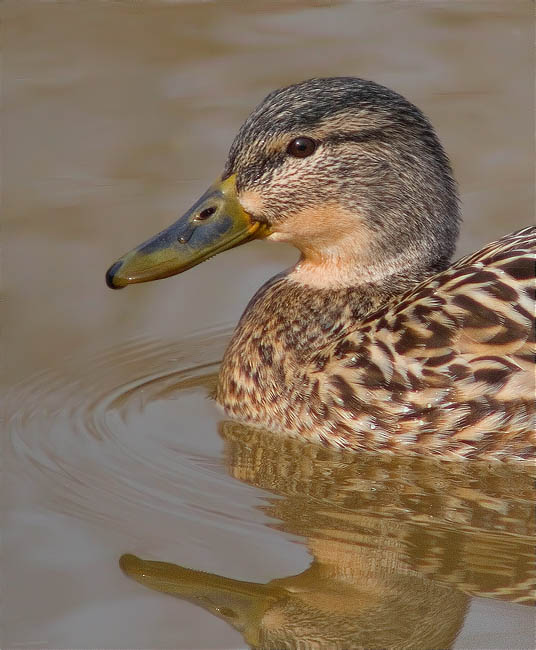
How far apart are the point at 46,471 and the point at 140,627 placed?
4.25 ft

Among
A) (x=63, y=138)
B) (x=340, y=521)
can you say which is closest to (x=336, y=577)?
(x=340, y=521)

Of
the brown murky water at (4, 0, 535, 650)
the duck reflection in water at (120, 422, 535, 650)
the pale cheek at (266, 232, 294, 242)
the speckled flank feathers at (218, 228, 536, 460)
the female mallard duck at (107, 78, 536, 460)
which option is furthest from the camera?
the pale cheek at (266, 232, 294, 242)

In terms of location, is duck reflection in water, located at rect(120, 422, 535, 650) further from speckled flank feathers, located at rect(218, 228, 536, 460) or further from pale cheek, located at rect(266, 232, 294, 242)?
pale cheek, located at rect(266, 232, 294, 242)

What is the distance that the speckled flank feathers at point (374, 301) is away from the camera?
231 inches

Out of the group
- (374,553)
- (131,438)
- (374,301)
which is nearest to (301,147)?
(374,301)

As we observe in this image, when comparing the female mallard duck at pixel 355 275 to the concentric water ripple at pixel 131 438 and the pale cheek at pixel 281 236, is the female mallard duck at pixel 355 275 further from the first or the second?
the concentric water ripple at pixel 131 438

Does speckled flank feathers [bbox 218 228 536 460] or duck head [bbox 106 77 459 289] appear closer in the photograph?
speckled flank feathers [bbox 218 228 536 460]

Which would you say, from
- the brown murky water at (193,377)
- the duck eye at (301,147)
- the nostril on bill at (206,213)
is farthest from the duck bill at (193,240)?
the brown murky water at (193,377)

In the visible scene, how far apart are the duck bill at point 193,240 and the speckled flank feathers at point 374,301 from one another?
0.08 meters

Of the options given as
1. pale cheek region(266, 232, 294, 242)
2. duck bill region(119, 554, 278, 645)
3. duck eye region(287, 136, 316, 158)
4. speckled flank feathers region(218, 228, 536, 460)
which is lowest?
duck bill region(119, 554, 278, 645)

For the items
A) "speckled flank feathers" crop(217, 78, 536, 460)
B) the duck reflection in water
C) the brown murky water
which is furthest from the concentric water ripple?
"speckled flank feathers" crop(217, 78, 536, 460)

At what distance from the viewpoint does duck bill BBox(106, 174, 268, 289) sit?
649cm

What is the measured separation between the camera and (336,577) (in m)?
5.36

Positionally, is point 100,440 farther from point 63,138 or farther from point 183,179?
point 63,138
